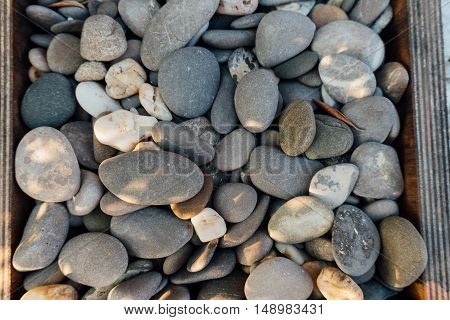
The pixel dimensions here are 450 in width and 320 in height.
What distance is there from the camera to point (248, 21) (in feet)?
3.33

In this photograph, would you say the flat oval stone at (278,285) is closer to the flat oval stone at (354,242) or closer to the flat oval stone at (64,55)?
the flat oval stone at (354,242)

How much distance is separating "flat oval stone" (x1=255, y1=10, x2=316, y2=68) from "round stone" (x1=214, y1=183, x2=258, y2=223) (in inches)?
15.2

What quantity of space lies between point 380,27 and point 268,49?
392 millimetres

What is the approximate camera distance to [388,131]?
99cm

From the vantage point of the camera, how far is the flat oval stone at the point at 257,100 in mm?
947

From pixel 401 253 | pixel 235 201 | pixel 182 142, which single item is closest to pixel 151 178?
pixel 182 142

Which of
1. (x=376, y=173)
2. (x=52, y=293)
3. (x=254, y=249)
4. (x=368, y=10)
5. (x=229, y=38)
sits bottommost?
(x=52, y=293)

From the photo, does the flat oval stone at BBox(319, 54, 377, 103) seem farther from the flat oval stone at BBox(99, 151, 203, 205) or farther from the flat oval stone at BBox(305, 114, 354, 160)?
the flat oval stone at BBox(99, 151, 203, 205)

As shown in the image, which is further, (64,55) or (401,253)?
(64,55)

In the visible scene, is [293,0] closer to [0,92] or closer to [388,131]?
[388,131]

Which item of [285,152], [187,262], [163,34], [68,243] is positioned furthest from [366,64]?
[68,243]

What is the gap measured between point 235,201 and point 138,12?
2.13 feet

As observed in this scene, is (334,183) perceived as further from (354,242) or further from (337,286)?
(337,286)

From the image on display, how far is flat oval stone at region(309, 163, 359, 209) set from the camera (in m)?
0.95
